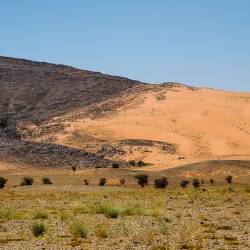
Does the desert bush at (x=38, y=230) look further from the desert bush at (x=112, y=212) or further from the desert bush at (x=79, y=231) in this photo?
the desert bush at (x=112, y=212)

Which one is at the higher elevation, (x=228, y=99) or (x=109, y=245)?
(x=228, y=99)

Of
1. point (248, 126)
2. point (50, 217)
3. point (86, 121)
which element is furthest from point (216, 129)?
point (50, 217)

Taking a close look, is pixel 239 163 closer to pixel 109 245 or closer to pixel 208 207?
pixel 208 207

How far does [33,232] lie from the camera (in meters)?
18.2

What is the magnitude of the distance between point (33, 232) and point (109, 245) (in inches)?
123

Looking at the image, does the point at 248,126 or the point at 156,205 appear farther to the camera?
the point at 248,126

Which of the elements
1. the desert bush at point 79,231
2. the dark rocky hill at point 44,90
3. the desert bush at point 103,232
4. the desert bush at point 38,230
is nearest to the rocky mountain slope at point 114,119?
the dark rocky hill at point 44,90

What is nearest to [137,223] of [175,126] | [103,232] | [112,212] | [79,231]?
[112,212]

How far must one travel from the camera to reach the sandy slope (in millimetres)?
90812

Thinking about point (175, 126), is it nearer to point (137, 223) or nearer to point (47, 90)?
point (47, 90)

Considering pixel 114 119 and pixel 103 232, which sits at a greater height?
pixel 114 119

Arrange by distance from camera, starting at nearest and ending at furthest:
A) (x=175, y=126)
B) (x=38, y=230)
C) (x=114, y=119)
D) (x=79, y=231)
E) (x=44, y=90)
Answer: (x=79, y=231)
(x=38, y=230)
(x=175, y=126)
(x=114, y=119)
(x=44, y=90)

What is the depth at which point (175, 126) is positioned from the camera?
108312mm

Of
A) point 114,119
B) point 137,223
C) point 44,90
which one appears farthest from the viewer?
point 44,90
